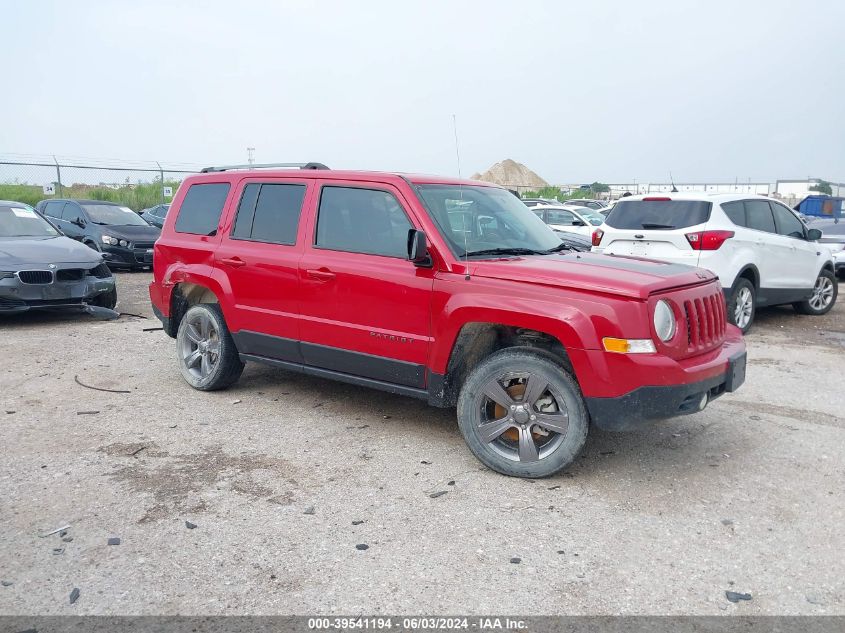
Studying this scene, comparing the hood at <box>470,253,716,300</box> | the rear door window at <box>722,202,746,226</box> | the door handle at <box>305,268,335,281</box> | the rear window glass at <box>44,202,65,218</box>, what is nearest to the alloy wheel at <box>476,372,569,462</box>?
the hood at <box>470,253,716,300</box>

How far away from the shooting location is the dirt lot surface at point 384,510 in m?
3.11

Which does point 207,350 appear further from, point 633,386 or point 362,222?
point 633,386

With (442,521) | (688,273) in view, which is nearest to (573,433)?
(442,521)

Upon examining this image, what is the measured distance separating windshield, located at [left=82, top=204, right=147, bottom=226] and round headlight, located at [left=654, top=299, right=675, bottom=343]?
14047 mm

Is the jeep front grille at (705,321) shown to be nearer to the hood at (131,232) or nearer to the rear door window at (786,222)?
the rear door window at (786,222)

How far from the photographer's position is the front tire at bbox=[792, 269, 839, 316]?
10.5 metres

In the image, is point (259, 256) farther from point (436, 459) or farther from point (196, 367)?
point (436, 459)

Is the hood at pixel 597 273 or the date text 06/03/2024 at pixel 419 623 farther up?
the hood at pixel 597 273

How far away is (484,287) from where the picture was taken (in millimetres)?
4398

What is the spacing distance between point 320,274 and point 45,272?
5298 millimetres

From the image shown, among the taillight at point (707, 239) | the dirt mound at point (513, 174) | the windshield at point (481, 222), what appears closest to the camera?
the windshield at point (481, 222)

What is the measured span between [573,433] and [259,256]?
106 inches

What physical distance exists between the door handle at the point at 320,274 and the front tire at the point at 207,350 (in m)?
1.11

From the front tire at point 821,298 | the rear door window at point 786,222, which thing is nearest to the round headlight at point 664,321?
the rear door window at point 786,222
